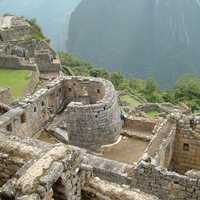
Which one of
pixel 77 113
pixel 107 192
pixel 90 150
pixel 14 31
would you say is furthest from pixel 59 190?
pixel 14 31

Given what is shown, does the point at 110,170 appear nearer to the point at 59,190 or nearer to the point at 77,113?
the point at 77,113

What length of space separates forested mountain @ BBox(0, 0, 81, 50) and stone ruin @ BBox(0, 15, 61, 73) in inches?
4134

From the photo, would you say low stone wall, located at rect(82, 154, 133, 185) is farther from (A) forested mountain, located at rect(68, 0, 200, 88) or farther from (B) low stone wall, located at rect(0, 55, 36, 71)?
(A) forested mountain, located at rect(68, 0, 200, 88)

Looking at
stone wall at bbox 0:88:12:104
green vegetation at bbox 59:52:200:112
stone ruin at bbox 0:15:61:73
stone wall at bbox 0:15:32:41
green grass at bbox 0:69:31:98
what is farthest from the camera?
green vegetation at bbox 59:52:200:112

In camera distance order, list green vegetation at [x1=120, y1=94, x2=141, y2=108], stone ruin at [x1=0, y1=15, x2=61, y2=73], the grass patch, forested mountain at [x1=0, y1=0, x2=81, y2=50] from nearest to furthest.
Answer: the grass patch → stone ruin at [x1=0, y1=15, x2=61, y2=73] → green vegetation at [x1=120, y1=94, x2=141, y2=108] → forested mountain at [x1=0, y1=0, x2=81, y2=50]

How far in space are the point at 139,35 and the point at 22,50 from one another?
97.5 meters

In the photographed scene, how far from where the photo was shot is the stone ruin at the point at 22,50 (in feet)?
91.7

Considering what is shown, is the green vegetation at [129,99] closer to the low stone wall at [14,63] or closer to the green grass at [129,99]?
the green grass at [129,99]

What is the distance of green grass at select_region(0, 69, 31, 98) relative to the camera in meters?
23.0

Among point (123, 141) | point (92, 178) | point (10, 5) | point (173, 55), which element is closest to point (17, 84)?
point (123, 141)

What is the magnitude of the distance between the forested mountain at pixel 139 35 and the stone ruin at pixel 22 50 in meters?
73.7

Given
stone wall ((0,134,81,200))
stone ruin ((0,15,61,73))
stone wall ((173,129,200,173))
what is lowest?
stone ruin ((0,15,61,73))

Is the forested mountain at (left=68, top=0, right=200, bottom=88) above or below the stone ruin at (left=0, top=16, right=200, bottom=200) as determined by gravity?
below

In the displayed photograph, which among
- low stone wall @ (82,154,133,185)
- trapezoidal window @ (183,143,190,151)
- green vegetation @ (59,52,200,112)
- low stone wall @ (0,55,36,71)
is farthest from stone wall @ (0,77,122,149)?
green vegetation @ (59,52,200,112)
